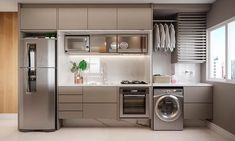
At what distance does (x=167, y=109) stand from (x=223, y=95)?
1.02 meters

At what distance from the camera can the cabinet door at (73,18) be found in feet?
14.5

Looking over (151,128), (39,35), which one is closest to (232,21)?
(151,128)

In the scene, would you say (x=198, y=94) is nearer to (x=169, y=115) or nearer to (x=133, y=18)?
(x=169, y=115)

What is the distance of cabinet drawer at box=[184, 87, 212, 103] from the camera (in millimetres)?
4379

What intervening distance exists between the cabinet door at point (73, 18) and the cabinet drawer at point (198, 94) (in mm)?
2313

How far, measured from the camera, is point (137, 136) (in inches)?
156

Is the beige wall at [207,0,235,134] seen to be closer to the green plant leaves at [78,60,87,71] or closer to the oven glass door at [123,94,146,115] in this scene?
the oven glass door at [123,94,146,115]

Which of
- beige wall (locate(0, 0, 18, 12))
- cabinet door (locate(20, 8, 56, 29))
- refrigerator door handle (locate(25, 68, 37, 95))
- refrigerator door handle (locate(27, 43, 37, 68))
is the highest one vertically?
beige wall (locate(0, 0, 18, 12))

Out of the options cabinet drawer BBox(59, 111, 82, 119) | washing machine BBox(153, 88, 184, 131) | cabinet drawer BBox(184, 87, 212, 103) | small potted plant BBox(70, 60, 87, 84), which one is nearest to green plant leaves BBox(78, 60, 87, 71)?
small potted plant BBox(70, 60, 87, 84)

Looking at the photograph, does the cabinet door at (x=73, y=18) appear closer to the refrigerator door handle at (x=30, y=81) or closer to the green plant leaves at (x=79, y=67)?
the green plant leaves at (x=79, y=67)

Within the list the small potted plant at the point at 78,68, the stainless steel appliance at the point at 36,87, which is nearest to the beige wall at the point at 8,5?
the stainless steel appliance at the point at 36,87

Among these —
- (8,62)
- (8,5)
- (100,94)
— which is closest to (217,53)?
(100,94)

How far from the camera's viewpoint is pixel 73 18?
442 cm

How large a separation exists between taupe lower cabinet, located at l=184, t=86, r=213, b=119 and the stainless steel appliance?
2536mm
